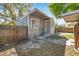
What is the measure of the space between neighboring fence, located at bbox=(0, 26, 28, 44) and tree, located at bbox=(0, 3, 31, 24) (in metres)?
0.13

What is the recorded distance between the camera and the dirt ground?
7.21 feet

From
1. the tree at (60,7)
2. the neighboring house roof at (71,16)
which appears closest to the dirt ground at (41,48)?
the neighboring house roof at (71,16)

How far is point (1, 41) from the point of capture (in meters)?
2.21

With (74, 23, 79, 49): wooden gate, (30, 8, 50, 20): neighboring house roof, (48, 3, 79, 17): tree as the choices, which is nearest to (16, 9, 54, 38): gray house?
(30, 8, 50, 20): neighboring house roof

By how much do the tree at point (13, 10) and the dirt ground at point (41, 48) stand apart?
0.40m

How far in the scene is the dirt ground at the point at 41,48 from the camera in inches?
86.5

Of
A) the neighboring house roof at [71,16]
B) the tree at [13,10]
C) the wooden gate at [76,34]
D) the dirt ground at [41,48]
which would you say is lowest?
the dirt ground at [41,48]

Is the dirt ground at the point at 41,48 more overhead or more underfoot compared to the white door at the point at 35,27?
more underfoot

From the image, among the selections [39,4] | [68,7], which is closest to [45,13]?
[39,4]

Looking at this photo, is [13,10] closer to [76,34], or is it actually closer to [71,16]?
[71,16]

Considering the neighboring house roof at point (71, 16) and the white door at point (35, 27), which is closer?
the neighboring house roof at point (71, 16)

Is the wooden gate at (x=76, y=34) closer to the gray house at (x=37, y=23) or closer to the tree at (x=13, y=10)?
the gray house at (x=37, y=23)

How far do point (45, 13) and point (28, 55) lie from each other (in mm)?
668

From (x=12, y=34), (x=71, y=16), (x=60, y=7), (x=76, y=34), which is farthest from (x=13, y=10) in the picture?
(x=76, y=34)
